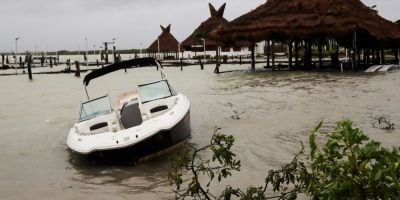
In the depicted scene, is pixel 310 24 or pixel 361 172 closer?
pixel 361 172

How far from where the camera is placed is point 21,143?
11.8 metres

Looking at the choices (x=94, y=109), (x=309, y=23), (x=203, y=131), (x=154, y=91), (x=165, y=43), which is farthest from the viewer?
(x=165, y=43)

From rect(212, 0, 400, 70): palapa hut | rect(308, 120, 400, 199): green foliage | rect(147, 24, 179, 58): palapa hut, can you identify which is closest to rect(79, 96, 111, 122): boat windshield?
rect(308, 120, 400, 199): green foliage

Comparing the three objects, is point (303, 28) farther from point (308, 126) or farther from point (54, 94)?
point (308, 126)

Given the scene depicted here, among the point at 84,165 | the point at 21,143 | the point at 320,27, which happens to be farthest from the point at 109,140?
the point at 320,27

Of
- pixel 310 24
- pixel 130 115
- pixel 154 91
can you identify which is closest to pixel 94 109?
pixel 130 115

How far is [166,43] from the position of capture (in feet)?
239

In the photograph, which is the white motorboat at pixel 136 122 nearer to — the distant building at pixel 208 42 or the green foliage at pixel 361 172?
the green foliage at pixel 361 172

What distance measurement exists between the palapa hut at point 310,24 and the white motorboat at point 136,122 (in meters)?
20.6

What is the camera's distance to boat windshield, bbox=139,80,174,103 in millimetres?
10406

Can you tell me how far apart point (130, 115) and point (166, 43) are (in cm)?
6321

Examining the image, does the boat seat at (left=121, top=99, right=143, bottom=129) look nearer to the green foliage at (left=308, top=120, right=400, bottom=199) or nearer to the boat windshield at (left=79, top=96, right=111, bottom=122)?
the boat windshield at (left=79, top=96, right=111, bottom=122)

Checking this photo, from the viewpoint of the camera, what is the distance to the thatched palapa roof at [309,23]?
2925cm

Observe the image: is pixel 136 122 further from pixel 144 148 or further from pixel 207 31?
pixel 207 31
